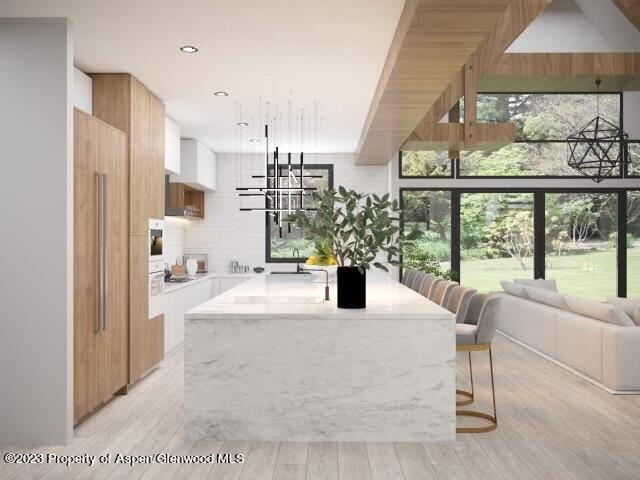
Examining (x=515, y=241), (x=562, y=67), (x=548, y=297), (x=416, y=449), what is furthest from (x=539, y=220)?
(x=416, y=449)

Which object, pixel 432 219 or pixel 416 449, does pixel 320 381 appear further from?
pixel 432 219

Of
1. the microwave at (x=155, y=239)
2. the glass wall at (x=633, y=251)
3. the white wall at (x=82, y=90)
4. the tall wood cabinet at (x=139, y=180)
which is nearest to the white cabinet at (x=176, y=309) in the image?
the tall wood cabinet at (x=139, y=180)

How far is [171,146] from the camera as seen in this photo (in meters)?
7.32

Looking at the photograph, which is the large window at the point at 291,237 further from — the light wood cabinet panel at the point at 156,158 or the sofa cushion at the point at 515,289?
the light wood cabinet panel at the point at 156,158

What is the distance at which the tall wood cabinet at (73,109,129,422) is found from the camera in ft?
14.4

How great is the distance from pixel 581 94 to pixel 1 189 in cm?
846

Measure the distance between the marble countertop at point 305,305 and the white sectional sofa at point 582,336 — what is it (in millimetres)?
1768

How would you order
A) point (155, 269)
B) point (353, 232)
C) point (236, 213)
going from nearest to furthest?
point (353, 232), point (155, 269), point (236, 213)

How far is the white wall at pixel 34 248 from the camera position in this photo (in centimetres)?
400

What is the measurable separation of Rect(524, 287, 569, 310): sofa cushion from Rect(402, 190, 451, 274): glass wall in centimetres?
221

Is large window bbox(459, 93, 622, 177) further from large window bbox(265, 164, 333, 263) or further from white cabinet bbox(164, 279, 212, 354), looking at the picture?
white cabinet bbox(164, 279, 212, 354)

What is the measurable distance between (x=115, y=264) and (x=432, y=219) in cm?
563

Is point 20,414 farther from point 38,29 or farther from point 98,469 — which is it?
point 38,29

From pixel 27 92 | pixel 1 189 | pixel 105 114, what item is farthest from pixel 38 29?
pixel 105 114
